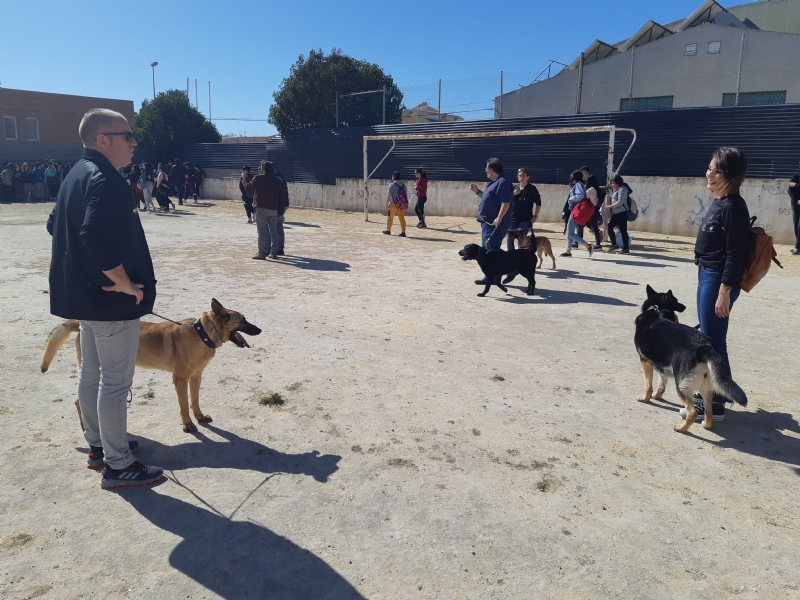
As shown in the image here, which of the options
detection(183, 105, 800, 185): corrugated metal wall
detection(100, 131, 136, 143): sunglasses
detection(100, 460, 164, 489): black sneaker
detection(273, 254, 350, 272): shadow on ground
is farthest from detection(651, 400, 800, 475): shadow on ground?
detection(183, 105, 800, 185): corrugated metal wall

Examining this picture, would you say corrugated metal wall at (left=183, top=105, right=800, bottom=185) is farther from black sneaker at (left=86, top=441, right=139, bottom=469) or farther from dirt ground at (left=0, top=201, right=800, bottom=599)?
black sneaker at (left=86, top=441, right=139, bottom=469)

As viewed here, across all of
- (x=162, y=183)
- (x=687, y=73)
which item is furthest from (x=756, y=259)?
(x=687, y=73)

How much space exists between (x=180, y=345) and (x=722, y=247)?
12.5 ft

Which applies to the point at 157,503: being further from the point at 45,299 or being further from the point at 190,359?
the point at 45,299

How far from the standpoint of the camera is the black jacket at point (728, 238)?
3.62 meters

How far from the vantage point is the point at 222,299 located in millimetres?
7340

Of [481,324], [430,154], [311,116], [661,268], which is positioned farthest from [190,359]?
[311,116]

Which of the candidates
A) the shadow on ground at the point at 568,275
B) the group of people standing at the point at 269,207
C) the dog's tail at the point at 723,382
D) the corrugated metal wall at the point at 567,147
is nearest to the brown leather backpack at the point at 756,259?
the dog's tail at the point at 723,382

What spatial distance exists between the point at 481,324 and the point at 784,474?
358cm

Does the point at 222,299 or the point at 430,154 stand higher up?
the point at 430,154

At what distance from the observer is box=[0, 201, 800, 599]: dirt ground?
2416 millimetres

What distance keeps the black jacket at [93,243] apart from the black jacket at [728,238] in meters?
3.72

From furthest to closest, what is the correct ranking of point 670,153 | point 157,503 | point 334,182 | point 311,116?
point 311,116, point 334,182, point 670,153, point 157,503

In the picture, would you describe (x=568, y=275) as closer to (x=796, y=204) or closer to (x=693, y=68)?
(x=796, y=204)
